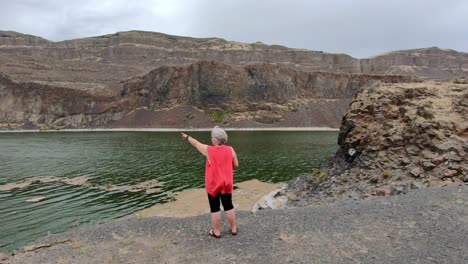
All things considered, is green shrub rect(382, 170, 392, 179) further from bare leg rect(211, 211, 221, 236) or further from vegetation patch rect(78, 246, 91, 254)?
vegetation patch rect(78, 246, 91, 254)

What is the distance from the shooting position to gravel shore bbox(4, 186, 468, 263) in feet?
25.4

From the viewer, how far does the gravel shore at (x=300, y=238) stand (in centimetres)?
775

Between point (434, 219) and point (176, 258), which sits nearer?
point (176, 258)

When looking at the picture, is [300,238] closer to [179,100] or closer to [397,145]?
[397,145]

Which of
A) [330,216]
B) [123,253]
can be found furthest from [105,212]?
[330,216]

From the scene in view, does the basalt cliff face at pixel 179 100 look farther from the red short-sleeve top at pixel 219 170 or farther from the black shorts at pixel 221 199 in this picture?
the red short-sleeve top at pixel 219 170

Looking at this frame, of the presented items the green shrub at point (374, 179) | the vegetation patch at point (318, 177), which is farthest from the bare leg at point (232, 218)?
the vegetation patch at point (318, 177)

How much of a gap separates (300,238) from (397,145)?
1141cm

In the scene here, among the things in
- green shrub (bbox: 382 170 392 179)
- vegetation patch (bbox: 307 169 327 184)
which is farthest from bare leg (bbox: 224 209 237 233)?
vegetation patch (bbox: 307 169 327 184)

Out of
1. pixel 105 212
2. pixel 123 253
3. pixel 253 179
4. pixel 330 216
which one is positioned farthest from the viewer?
pixel 253 179

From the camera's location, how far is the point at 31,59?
466 feet

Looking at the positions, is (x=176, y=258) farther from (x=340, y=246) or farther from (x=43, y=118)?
(x=43, y=118)

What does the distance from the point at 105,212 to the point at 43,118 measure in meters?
115

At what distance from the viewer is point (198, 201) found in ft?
72.6
